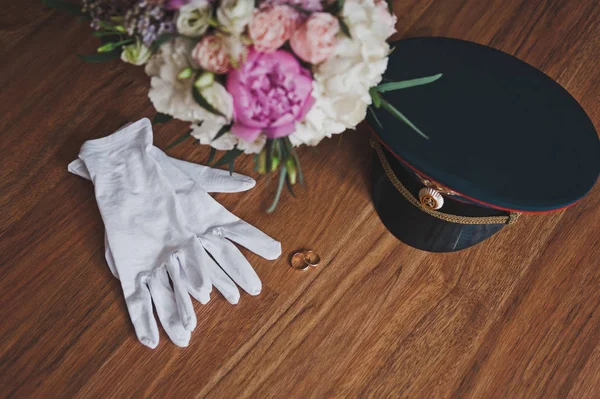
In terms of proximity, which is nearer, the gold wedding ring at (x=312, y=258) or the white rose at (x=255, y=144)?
the white rose at (x=255, y=144)

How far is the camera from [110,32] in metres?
0.74

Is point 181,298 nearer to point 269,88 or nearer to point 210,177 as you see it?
point 210,177

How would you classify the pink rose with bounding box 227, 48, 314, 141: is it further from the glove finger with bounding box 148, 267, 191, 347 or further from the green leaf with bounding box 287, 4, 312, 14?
the glove finger with bounding box 148, 267, 191, 347

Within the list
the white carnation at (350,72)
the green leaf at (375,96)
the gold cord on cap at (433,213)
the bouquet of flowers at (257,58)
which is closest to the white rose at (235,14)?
the bouquet of flowers at (257,58)

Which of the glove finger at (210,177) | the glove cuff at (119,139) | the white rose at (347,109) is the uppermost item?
the white rose at (347,109)

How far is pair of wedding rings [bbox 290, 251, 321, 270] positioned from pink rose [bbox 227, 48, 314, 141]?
1.48 feet

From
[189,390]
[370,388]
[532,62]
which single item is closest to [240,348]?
[189,390]

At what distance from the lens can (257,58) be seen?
687 millimetres

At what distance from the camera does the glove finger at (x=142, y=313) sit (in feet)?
3.40

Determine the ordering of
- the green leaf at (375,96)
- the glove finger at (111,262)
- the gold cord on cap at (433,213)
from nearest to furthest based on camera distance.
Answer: the green leaf at (375,96) < the gold cord on cap at (433,213) < the glove finger at (111,262)

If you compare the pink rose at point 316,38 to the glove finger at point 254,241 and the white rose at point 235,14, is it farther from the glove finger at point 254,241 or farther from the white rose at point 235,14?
the glove finger at point 254,241

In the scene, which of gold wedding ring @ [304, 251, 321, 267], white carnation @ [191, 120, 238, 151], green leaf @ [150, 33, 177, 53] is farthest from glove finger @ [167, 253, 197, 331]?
green leaf @ [150, 33, 177, 53]

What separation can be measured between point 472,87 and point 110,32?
0.58m

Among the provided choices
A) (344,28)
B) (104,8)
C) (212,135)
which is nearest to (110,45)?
(104,8)
